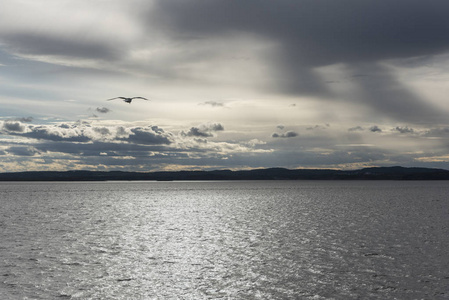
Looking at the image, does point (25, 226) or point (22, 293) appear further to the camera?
point (25, 226)

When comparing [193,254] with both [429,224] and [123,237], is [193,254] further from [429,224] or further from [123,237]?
[429,224]

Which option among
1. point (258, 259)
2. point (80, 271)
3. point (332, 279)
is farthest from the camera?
point (258, 259)

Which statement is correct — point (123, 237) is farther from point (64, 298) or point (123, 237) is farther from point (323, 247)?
point (64, 298)

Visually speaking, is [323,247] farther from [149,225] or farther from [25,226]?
[25,226]

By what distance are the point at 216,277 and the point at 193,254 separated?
403 inches

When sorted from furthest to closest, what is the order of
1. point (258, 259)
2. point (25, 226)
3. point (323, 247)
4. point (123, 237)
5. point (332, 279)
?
point (25, 226)
point (123, 237)
point (323, 247)
point (258, 259)
point (332, 279)

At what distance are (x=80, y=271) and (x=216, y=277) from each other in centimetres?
1074

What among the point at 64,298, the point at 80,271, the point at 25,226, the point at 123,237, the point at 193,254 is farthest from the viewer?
the point at 25,226

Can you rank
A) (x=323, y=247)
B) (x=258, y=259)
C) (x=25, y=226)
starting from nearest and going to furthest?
(x=258, y=259), (x=323, y=247), (x=25, y=226)

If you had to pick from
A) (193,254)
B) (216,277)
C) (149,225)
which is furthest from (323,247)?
(149,225)

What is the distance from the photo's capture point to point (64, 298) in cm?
2634

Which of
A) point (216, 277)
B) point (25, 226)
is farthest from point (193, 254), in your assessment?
point (25, 226)

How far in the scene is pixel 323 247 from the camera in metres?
45.6

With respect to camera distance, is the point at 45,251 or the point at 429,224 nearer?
the point at 45,251
